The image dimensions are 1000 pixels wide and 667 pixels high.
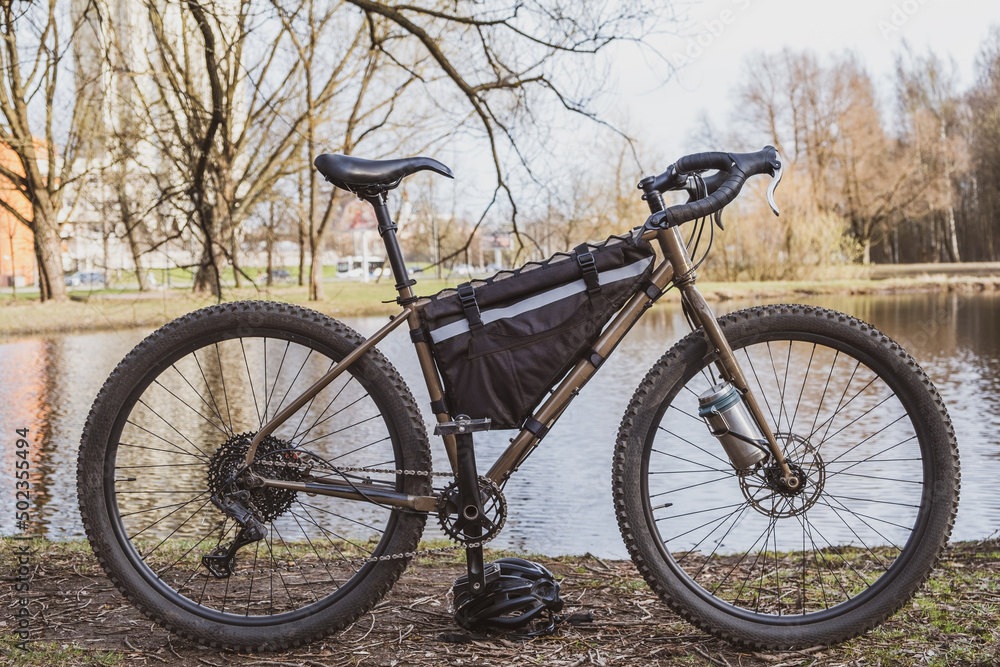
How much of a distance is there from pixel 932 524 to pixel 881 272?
108ft

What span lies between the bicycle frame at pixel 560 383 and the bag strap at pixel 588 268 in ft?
0.40

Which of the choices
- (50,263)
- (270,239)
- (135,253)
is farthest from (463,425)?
(50,263)

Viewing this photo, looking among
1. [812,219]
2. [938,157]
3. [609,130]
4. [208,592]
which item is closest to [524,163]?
[609,130]

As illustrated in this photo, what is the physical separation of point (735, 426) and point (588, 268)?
1.82 ft

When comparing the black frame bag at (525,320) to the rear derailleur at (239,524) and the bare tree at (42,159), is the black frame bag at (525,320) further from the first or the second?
the bare tree at (42,159)

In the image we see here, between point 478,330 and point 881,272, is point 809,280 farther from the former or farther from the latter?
point 478,330

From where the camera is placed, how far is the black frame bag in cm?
221

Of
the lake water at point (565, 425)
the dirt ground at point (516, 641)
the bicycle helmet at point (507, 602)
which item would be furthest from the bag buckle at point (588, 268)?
the lake water at point (565, 425)

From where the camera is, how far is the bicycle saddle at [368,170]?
2193 mm

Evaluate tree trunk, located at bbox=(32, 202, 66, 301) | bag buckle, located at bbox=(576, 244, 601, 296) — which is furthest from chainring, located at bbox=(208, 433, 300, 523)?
tree trunk, located at bbox=(32, 202, 66, 301)

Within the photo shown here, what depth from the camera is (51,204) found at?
717 inches

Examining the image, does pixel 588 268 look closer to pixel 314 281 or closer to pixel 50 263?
pixel 314 281

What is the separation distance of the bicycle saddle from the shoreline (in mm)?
6938

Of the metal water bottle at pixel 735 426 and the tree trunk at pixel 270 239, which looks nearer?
the metal water bottle at pixel 735 426
